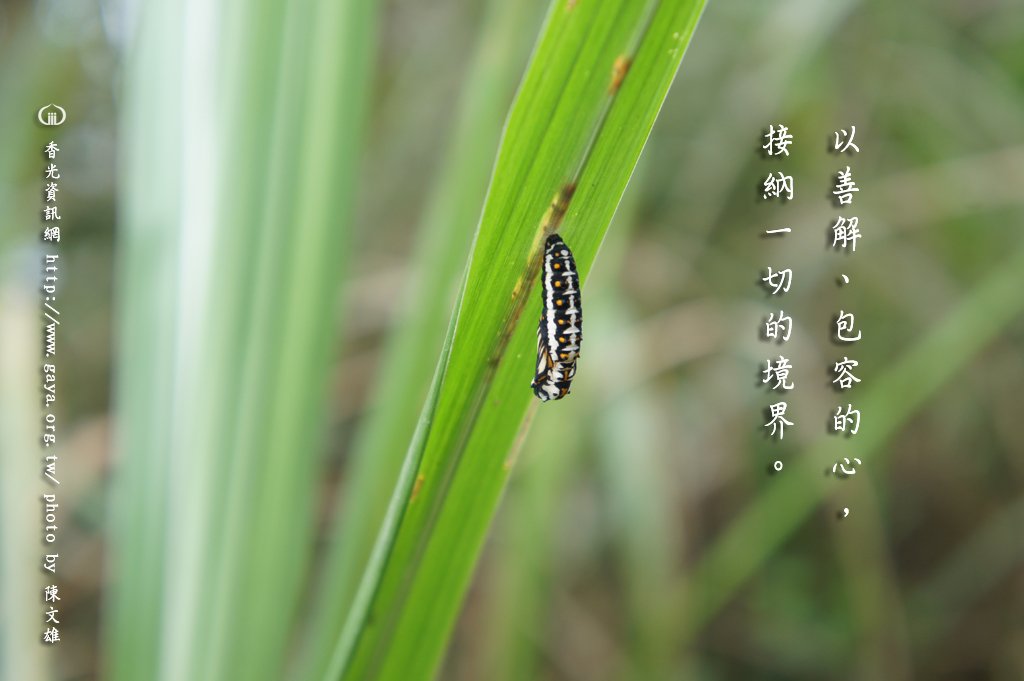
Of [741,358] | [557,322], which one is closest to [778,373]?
[741,358]

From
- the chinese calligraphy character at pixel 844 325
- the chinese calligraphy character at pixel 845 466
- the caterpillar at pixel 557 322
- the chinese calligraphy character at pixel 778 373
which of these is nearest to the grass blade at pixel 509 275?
the caterpillar at pixel 557 322

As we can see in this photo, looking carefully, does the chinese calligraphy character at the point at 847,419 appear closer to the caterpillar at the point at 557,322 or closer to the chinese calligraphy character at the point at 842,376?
the chinese calligraphy character at the point at 842,376

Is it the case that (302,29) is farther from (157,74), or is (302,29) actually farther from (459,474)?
(459,474)

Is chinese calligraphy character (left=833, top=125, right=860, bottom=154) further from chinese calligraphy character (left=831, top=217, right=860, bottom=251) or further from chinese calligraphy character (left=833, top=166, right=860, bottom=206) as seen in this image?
chinese calligraphy character (left=831, top=217, right=860, bottom=251)

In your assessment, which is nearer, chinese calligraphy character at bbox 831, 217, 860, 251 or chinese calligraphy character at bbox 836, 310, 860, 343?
chinese calligraphy character at bbox 831, 217, 860, 251

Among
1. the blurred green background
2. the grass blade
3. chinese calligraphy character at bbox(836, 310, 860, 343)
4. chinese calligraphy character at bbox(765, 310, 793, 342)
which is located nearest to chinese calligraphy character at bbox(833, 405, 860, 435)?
the blurred green background
